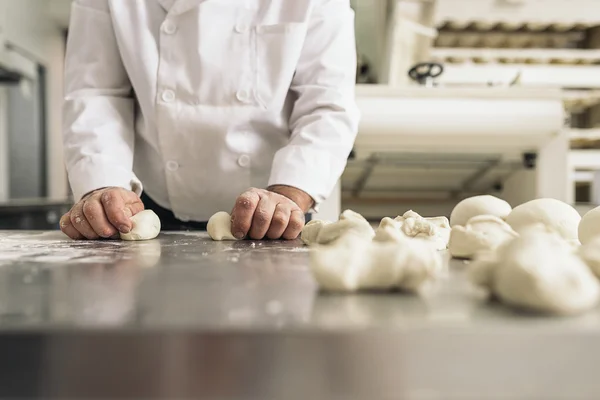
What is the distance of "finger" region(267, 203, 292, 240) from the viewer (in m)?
0.68

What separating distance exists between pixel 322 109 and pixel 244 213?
1.18ft

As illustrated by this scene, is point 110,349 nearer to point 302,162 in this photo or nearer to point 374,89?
point 302,162

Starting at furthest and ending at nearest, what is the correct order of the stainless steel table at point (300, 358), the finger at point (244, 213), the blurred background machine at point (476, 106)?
the blurred background machine at point (476, 106) → the finger at point (244, 213) → the stainless steel table at point (300, 358)

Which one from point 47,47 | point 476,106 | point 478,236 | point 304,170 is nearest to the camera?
point 478,236

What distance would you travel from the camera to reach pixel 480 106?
1.57m

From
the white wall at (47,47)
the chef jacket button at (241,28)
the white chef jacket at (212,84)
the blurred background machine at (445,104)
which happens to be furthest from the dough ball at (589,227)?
the white wall at (47,47)

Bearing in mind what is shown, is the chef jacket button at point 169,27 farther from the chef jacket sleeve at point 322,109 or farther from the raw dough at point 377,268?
the raw dough at point 377,268

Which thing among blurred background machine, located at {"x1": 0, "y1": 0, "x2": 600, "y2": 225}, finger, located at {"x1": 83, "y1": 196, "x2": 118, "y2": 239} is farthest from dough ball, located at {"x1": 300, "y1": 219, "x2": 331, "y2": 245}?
blurred background machine, located at {"x1": 0, "y1": 0, "x2": 600, "y2": 225}

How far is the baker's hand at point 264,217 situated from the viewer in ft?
2.19

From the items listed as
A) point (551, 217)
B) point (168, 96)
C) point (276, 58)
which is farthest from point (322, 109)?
point (551, 217)

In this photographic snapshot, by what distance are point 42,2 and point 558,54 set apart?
10.2 feet

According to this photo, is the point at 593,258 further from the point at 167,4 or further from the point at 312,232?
the point at 167,4

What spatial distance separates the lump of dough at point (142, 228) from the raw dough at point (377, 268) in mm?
436

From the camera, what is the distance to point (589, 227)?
1.64ft
